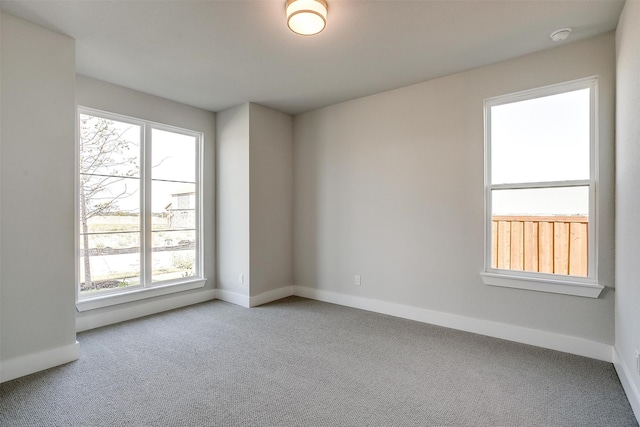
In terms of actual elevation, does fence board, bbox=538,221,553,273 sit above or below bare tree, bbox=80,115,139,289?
below

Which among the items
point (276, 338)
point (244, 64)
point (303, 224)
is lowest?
point (276, 338)

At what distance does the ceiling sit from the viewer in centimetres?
231

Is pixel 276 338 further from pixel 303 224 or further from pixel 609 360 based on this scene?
pixel 609 360

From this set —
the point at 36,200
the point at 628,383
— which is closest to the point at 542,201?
the point at 628,383

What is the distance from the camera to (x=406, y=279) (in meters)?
3.78

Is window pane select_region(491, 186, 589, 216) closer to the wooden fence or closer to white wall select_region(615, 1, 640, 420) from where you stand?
the wooden fence

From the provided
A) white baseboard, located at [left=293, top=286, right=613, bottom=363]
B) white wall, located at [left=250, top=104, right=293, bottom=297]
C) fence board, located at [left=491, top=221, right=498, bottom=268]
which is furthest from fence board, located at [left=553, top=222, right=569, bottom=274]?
white wall, located at [left=250, top=104, right=293, bottom=297]

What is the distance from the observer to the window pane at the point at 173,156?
4.11 meters

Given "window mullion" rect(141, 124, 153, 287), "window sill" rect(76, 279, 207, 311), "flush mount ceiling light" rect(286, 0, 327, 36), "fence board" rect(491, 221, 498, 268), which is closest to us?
"flush mount ceiling light" rect(286, 0, 327, 36)

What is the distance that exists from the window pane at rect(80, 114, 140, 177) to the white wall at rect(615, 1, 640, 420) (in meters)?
4.55

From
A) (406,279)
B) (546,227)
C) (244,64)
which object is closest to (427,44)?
(244,64)

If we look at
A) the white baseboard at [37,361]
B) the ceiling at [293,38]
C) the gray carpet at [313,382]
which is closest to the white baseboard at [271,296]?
the gray carpet at [313,382]

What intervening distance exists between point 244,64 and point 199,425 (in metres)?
2.98

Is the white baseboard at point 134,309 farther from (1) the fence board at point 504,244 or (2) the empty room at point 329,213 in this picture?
(1) the fence board at point 504,244
